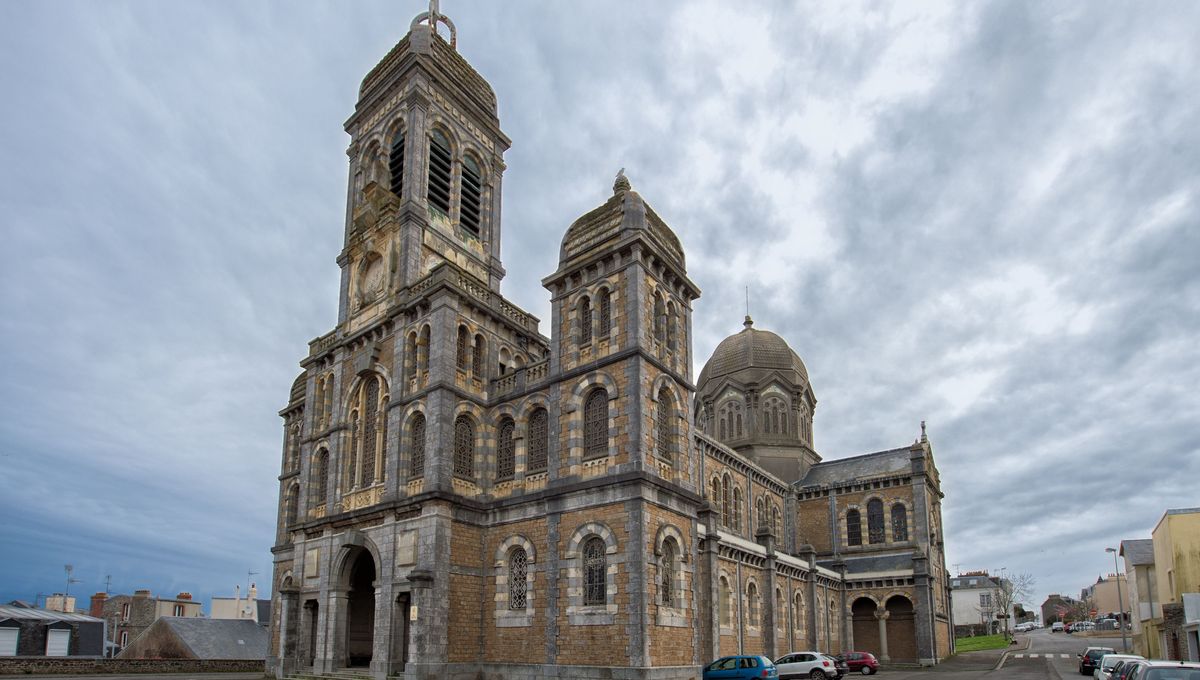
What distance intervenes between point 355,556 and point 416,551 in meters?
4.93

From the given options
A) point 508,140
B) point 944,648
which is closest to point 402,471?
point 508,140

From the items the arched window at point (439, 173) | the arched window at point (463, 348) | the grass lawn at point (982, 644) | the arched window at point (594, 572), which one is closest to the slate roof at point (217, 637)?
the arched window at point (463, 348)

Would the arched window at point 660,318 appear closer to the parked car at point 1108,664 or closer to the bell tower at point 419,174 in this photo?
the bell tower at point 419,174

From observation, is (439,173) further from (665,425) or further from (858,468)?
(858,468)

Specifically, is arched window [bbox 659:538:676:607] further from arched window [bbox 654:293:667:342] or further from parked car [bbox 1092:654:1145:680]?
parked car [bbox 1092:654:1145:680]

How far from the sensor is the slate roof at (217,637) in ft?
152

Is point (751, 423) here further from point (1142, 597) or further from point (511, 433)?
point (511, 433)

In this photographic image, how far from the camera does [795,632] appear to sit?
40.2 m

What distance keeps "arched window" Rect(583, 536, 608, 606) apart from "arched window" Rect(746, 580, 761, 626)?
44.9 ft

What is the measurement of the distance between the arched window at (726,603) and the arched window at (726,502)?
8.15 meters

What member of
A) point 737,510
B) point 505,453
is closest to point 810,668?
point 737,510

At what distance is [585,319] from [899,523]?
1203 inches

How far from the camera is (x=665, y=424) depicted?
27.4 m

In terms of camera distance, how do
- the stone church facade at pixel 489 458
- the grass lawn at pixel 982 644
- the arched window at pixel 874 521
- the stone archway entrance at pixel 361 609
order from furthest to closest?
the grass lawn at pixel 982 644 < the arched window at pixel 874 521 < the stone archway entrance at pixel 361 609 < the stone church facade at pixel 489 458
